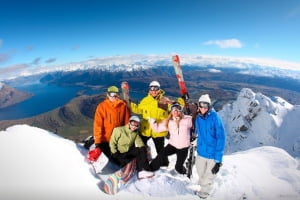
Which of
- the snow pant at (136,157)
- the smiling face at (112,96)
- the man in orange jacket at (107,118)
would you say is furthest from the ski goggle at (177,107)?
the smiling face at (112,96)

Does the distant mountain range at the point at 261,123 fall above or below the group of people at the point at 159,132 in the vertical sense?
below

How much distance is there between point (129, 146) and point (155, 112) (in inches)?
72.1

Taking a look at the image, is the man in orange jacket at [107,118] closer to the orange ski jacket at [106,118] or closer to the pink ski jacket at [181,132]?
the orange ski jacket at [106,118]

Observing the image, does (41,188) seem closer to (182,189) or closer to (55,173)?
(55,173)

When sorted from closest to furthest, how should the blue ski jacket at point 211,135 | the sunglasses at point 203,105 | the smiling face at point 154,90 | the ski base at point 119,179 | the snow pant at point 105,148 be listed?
the ski base at point 119,179, the blue ski jacket at point 211,135, the sunglasses at point 203,105, the snow pant at point 105,148, the smiling face at point 154,90

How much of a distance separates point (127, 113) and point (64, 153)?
290cm

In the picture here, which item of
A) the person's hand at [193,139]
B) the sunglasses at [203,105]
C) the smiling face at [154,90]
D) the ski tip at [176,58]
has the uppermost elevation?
the ski tip at [176,58]

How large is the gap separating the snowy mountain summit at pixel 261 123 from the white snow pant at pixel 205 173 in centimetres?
8060

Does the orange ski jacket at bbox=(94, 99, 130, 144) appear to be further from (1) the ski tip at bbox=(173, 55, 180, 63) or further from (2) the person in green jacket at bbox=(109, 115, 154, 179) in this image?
(1) the ski tip at bbox=(173, 55, 180, 63)

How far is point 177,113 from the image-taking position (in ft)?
28.9

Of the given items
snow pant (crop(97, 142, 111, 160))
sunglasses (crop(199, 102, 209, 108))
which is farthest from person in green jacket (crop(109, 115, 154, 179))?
sunglasses (crop(199, 102, 209, 108))

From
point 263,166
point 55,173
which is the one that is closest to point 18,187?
point 55,173

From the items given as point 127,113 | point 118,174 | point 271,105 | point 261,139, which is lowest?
point 261,139

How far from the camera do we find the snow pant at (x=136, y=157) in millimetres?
8742
